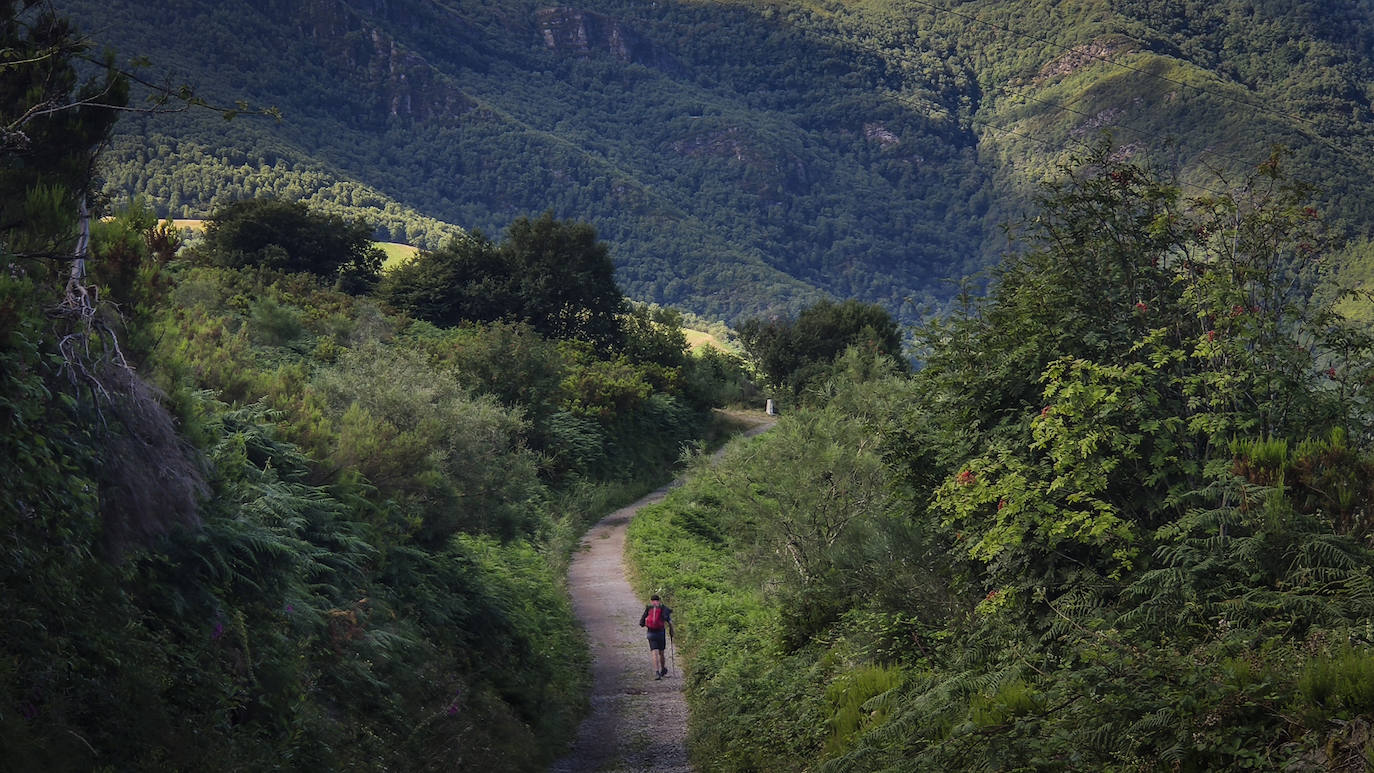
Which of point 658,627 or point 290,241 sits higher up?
point 290,241

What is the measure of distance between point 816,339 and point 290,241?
31246mm

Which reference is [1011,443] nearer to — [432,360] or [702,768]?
[702,768]

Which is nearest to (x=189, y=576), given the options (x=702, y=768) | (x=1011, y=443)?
A: (x=702, y=768)

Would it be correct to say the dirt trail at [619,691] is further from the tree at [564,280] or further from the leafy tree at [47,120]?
the tree at [564,280]

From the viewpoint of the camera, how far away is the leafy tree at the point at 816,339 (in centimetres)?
6479

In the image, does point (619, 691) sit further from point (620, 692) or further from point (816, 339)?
point (816, 339)

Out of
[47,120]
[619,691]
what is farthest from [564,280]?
[47,120]

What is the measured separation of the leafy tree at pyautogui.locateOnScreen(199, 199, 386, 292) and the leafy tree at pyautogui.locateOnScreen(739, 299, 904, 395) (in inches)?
974

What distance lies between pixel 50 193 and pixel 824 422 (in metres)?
16.9

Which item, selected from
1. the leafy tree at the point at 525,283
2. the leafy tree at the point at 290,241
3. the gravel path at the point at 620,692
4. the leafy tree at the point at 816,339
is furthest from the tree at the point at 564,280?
the gravel path at the point at 620,692

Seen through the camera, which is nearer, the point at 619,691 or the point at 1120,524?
the point at 1120,524

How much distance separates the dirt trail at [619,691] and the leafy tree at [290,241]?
25580 millimetres

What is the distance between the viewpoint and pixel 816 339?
2665 inches

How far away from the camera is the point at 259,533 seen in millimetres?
9234
